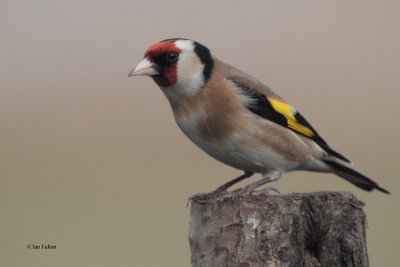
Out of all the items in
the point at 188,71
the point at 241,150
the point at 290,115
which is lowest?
the point at 241,150

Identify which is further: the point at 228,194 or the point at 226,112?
the point at 226,112

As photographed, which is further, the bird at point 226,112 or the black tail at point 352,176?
the black tail at point 352,176

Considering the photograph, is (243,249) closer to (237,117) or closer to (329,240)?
(329,240)

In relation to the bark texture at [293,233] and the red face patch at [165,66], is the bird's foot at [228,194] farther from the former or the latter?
the red face patch at [165,66]

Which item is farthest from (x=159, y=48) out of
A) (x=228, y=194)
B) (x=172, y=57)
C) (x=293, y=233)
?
(x=293, y=233)

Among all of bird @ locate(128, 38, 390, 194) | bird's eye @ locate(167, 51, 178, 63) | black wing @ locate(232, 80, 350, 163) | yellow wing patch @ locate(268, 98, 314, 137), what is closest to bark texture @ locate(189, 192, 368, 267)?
bird @ locate(128, 38, 390, 194)

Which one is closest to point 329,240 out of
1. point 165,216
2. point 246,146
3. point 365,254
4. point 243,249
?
point 365,254

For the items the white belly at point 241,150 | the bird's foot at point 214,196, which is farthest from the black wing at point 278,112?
the bird's foot at point 214,196

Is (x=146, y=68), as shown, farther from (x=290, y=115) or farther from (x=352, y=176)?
(x=352, y=176)

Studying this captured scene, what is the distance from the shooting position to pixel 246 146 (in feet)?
17.6

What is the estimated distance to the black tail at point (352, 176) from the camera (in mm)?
5832

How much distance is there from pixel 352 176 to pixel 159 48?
78.1 inches

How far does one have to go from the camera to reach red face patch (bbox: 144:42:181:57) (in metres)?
5.36

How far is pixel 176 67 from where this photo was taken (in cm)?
543
